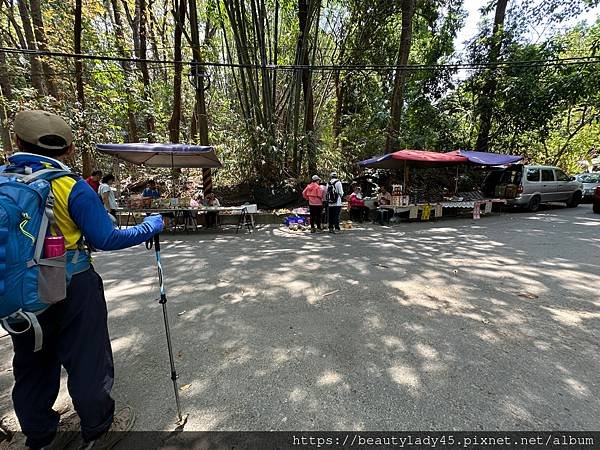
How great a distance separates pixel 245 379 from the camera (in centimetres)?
228

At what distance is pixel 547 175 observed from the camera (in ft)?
37.1

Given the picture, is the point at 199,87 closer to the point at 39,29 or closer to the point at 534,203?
the point at 39,29

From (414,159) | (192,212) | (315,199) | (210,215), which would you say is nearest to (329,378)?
(315,199)

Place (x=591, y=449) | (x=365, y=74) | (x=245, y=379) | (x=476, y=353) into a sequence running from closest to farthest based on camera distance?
(x=591, y=449), (x=245, y=379), (x=476, y=353), (x=365, y=74)

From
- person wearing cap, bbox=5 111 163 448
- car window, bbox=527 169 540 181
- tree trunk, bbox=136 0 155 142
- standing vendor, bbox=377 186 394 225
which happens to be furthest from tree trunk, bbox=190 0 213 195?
car window, bbox=527 169 540 181

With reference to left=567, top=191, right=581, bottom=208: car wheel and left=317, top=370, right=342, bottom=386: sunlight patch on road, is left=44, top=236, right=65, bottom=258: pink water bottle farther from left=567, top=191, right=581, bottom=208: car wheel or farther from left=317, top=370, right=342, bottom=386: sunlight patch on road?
left=567, top=191, right=581, bottom=208: car wheel

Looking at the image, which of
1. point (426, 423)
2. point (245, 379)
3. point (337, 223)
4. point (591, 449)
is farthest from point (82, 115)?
point (591, 449)

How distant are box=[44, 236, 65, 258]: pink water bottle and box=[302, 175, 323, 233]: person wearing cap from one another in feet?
22.0

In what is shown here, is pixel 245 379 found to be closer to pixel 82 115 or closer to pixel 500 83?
pixel 82 115

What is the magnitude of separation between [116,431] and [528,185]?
13.2 meters

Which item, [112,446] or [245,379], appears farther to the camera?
[245,379]

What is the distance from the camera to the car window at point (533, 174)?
10.8m

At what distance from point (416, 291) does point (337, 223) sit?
14.7 feet

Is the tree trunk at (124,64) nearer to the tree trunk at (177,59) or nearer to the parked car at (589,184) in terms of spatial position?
the tree trunk at (177,59)
